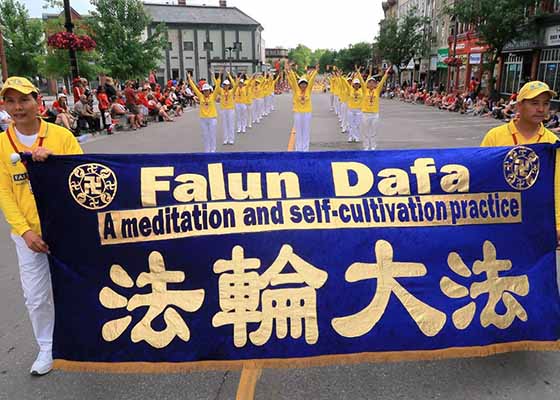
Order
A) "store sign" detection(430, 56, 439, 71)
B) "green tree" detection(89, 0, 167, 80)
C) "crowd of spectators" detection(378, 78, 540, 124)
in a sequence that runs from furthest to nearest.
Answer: "store sign" detection(430, 56, 439, 71)
"green tree" detection(89, 0, 167, 80)
"crowd of spectators" detection(378, 78, 540, 124)

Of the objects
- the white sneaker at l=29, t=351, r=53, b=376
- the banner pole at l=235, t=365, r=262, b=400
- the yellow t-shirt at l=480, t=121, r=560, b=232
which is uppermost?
the yellow t-shirt at l=480, t=121, r=560, b=232

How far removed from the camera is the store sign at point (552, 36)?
24.6 metres

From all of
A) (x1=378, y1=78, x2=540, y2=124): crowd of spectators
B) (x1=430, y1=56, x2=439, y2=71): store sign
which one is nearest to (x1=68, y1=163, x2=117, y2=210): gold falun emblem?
(x1=378, y1=78, x2=540, y2=124): crowd of spectators

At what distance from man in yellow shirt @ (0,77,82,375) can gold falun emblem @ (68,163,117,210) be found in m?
0.23

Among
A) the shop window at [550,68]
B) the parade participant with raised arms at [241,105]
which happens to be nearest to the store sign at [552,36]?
the shop window at [550,68]

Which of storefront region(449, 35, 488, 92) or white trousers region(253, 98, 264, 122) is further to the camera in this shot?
storefront region(449, 35, 488, 92)

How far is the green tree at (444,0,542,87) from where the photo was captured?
2403 centimetres

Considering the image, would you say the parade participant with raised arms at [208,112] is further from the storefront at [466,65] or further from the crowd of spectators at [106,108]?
the storefront at [466,65]

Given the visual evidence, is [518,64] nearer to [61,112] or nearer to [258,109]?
[258,109]

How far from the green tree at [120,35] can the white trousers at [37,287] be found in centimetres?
2541

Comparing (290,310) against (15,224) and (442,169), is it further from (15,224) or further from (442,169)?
(15,224)

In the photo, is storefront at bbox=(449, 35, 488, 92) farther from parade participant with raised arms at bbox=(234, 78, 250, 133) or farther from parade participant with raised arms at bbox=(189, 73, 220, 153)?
parade participant with raised arms at bbox=(189, 73, 220, 153)

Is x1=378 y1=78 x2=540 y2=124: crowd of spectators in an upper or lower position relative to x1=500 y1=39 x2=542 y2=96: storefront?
lower

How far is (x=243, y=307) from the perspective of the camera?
2.90m
